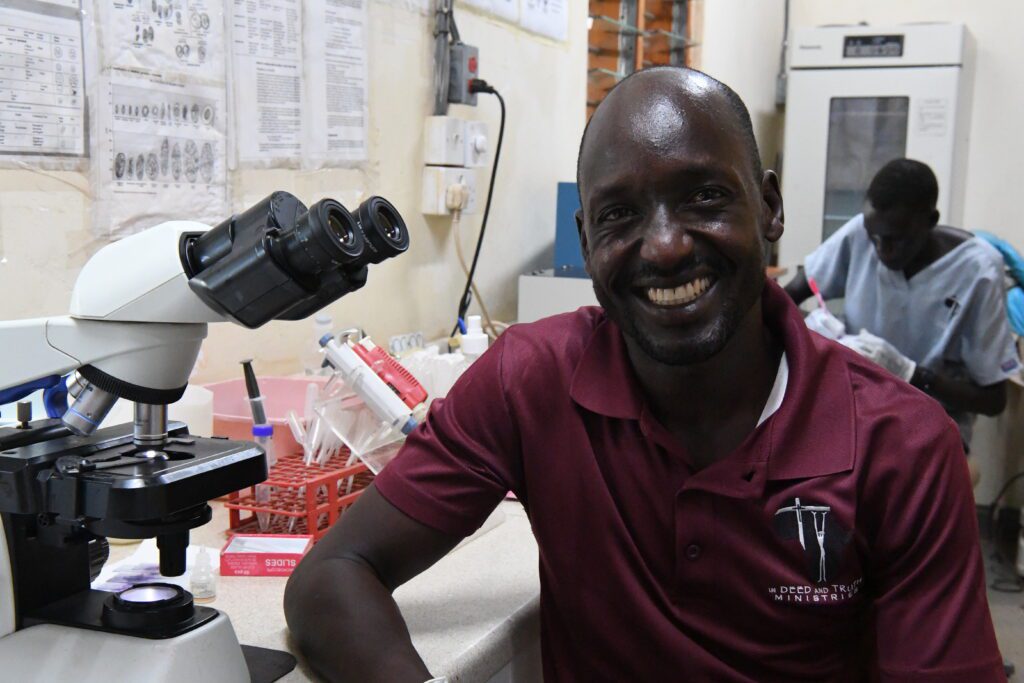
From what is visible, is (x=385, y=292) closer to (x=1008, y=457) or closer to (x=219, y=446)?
(x=219, y=446)

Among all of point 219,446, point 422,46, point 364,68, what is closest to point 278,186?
point 364,68

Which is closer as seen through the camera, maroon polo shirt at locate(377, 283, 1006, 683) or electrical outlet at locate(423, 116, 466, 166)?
maroon polo shirt at locate(377, 283, 1006, 683)

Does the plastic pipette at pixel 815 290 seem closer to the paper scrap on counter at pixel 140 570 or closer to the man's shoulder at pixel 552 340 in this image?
the man's shoulder at pixel 552 340

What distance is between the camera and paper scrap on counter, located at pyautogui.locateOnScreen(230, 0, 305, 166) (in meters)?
1.62

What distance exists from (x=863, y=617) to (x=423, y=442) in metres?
0.53

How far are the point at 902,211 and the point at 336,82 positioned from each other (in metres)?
1.71

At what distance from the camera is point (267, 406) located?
162cm

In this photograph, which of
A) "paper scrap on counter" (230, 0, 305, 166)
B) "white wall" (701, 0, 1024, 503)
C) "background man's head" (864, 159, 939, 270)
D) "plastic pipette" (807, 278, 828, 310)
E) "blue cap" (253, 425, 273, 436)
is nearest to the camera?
"blue cap" (253, 425, 273, 436)

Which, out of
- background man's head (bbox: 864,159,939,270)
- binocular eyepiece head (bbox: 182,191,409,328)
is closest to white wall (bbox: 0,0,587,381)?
binocular eyepiece head (bbox: 182,191,409,328)

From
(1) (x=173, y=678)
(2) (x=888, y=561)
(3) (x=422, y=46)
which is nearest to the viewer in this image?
(1) (x=173, y=678)

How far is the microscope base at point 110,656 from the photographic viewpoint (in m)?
0.85

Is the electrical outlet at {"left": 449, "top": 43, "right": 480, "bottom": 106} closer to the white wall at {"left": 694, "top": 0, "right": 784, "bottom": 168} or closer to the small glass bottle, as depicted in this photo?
the small glass bottle

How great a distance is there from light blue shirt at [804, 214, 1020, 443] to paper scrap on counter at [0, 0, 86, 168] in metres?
2.37

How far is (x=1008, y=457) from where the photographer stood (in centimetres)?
388
